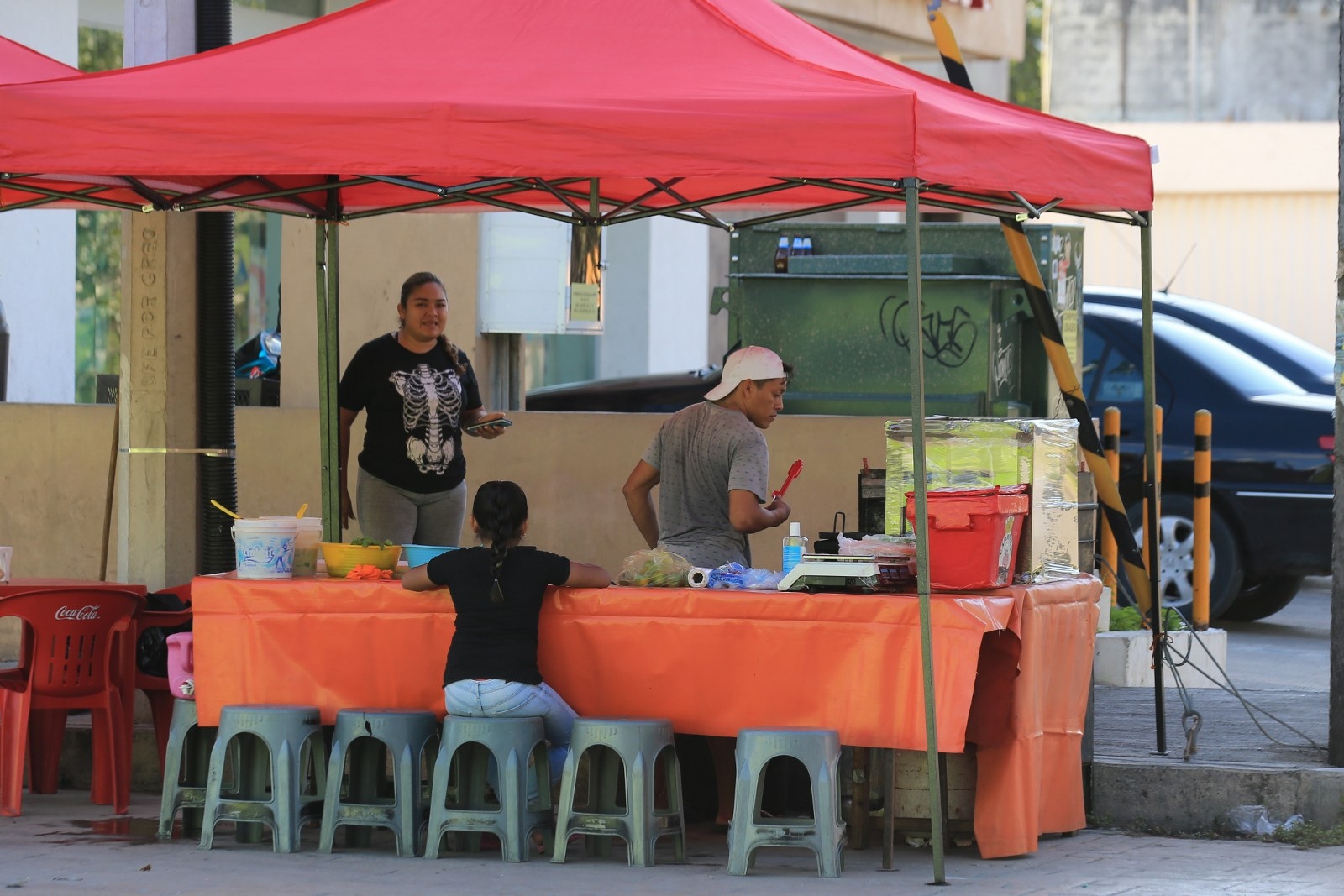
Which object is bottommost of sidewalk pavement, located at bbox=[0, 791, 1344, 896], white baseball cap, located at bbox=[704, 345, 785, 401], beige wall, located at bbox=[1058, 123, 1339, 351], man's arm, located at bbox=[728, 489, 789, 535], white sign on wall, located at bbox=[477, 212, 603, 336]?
sidewalk pavement, located at bbox=[0, 791, 1344, 896]

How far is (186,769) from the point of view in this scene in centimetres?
630

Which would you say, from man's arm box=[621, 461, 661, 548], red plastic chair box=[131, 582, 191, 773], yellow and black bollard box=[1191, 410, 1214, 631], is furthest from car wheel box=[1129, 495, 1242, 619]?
red plastic chair box=[131, 582, 191, 773]

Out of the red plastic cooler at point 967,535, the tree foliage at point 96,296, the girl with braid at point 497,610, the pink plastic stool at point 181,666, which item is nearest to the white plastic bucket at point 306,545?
the pink plastic stool at point 181,666

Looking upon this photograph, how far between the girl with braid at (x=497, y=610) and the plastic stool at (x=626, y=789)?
0.73 feet

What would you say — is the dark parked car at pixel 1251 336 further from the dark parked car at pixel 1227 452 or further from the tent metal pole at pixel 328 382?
the tent metal pole at pixel 328 382

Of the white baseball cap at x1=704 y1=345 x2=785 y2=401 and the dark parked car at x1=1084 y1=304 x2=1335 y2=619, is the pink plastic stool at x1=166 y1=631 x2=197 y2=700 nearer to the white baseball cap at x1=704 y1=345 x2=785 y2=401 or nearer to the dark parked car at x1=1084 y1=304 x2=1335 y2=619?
the white baseball cap at x1=704 y1=345 x2=785 y2=401

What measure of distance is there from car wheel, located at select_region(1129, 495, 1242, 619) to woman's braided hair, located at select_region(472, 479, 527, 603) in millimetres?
5673

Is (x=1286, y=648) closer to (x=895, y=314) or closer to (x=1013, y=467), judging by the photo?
(x=895, y=314)

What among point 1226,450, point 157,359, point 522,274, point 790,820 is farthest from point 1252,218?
point 790,820

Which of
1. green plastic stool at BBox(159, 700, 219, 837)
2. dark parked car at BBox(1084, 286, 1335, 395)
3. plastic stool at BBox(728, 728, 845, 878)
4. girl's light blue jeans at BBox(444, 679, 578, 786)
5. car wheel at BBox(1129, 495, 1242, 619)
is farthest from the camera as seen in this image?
dark parked car at BBox(1084, 286, 1335, 395)

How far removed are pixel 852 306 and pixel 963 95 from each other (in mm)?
2915

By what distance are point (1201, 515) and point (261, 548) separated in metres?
5.00

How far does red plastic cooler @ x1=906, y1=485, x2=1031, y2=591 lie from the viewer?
563 centimetres

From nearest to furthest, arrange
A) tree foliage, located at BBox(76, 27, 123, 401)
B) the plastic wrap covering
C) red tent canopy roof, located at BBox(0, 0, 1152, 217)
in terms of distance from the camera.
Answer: red tent canopy roof, located at BBox(0, 0, 1152, 217), the plastic wrap covering, tree foliage, located at BBox(76, 27, 123, 401)
